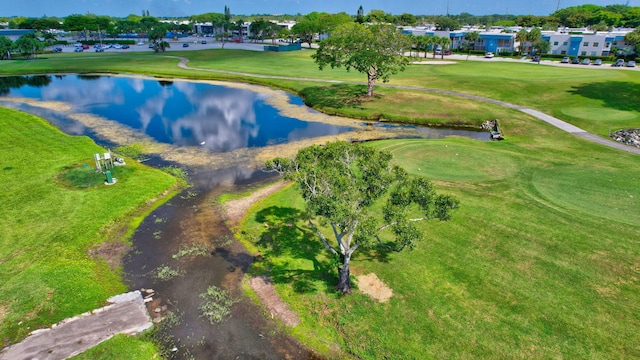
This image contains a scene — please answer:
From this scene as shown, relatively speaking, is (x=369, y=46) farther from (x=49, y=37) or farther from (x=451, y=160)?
(x=49, y=37)

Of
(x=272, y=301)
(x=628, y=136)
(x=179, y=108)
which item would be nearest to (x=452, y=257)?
(x=272, y=301)

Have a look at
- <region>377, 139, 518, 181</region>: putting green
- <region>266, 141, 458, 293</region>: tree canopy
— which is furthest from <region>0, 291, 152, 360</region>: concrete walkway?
<region>377, 139, 518, 181</region>: putting green

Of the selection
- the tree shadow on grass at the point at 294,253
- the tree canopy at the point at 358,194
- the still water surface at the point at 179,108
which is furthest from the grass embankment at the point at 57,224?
the tree canopy at the point at 358,194

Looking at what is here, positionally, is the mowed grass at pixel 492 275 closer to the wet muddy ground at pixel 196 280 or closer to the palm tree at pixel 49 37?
the wet muddy ground at pixel 196 280

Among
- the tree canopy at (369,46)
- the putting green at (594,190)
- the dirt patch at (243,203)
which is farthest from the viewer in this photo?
the tree canopy at (369,46)

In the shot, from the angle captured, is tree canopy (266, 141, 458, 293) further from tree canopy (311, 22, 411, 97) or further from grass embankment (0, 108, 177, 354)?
tree canopy (311, 22, 411, 97)

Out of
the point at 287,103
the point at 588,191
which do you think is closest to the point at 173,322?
the point at 588,191

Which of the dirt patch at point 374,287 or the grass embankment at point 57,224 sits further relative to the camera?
the dirt patch at point 374,287
